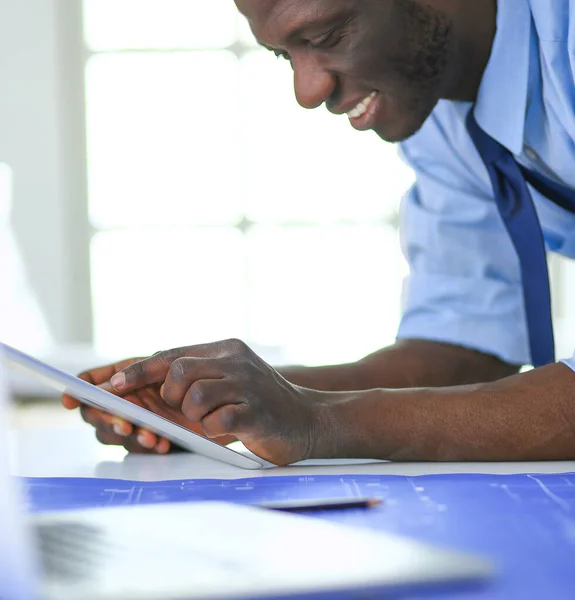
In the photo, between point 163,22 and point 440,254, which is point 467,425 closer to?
point 440,254

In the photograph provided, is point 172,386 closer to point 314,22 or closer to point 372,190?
point 314,22

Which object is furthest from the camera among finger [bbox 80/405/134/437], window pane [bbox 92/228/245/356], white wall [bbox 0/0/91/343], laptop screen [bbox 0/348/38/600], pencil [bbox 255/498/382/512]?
window pane [bbox 92/228/245/356]

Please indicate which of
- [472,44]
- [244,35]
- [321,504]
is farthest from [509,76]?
[244,35]

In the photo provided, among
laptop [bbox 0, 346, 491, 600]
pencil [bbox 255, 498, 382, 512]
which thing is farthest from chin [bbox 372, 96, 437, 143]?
laptop [bbox 0, 346, 491, 600]

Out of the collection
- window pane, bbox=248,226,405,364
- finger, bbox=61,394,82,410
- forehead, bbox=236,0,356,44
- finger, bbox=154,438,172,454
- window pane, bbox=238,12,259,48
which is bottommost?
window pane, bbox=248,226,405,364

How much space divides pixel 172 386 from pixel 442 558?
1.55 ft

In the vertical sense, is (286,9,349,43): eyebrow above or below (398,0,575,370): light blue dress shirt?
above

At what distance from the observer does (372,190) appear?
12.3 feet

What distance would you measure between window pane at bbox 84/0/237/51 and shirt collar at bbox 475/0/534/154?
264 cm

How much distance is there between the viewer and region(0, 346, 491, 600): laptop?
0.41 metres

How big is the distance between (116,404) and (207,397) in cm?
8

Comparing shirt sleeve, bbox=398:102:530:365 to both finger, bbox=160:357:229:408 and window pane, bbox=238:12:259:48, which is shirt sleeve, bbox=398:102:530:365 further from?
window pane, bbox=238:12:259:48

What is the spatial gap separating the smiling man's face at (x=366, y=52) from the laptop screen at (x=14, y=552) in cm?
84

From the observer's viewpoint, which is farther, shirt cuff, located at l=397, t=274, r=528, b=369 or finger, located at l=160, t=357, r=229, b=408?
shirt cuff, located at l=397, t=274, r=528, b=369
